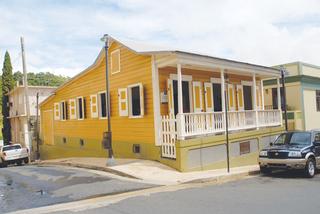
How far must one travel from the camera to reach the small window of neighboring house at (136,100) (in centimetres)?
1465

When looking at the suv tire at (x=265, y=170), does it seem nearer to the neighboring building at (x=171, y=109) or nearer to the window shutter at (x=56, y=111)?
the neighboring building at (x=171, y=109)

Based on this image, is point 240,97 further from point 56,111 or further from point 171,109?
point 56,111

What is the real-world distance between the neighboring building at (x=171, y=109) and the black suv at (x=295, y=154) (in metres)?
2.26

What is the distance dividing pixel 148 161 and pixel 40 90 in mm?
26771

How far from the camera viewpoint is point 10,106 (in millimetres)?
41344

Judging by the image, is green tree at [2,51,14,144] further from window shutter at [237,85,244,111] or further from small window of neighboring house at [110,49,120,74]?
window shutter at [237,85,244,111]

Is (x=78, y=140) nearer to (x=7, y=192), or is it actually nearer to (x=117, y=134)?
(x=117, y=134)

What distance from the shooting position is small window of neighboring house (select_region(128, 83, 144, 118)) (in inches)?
577

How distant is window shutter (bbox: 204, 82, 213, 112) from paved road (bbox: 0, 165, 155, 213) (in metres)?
6.58

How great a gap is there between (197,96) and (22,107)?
26.1m

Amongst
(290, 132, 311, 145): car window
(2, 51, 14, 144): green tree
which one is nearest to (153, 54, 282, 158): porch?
(290, 132, 311, 145): car window

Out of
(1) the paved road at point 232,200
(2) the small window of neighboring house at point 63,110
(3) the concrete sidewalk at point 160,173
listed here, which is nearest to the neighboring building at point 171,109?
(3) the concrete sidewalk at point 160,173

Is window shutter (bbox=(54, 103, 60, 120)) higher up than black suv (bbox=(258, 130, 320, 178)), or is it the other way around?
window shutter (bbox=(54, 103, 60, 120))

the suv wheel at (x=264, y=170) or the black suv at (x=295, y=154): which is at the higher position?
the black suv at (x=295, y=154)
